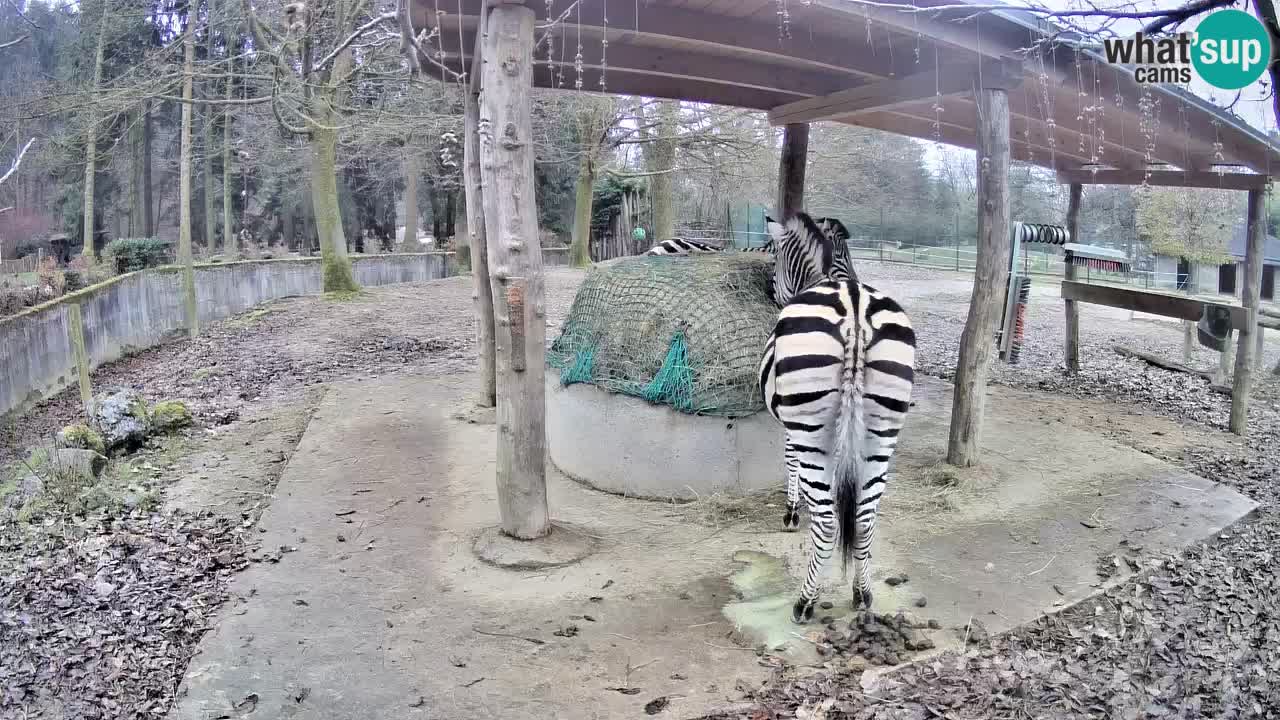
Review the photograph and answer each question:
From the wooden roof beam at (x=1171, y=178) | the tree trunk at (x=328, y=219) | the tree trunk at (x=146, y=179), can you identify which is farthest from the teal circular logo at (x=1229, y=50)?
the tree trunk at (x=146, y=179)

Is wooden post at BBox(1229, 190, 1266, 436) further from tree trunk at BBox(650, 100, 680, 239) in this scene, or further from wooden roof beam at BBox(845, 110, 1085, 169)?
tree trunk at BBox(650, 100, 680, 239)

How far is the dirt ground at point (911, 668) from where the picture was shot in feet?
11.3

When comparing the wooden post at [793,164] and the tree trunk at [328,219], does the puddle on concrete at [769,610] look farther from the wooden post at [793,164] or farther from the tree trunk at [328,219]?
the tree trunk at [328,219]

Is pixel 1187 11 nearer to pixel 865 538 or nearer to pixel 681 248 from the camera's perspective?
pixel 865 538

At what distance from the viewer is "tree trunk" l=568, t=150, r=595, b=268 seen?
2156cm

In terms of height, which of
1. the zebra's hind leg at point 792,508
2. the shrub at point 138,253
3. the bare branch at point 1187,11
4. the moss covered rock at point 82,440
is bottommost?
the zebra's hind leg at point 792,508

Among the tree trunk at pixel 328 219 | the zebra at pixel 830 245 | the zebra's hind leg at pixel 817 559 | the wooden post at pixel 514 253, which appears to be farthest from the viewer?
the tree trunk at pixel 328 219

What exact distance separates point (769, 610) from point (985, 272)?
11.8 feet

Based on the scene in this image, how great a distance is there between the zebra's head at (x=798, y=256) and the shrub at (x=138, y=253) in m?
17.9

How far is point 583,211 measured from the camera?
22.6 m

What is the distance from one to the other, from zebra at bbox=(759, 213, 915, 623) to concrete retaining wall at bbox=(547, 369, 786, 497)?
1.67 metres

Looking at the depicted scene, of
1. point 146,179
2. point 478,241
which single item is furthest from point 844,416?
point 146,179

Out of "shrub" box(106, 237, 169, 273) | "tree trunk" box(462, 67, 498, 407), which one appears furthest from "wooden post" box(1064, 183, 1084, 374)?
"shrub" box(106, 237, 169, 273)

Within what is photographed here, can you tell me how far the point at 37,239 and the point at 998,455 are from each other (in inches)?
1314
